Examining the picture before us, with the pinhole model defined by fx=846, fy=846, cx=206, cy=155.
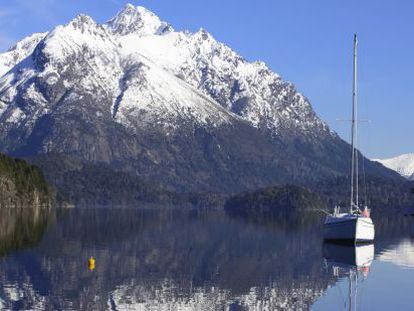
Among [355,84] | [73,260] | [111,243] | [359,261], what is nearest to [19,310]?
[73,260]

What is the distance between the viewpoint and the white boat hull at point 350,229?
431 feet

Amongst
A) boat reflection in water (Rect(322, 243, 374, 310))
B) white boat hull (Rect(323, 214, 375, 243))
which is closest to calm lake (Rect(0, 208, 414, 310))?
boat reflection in water (Rect(322, 243, 374, 310))

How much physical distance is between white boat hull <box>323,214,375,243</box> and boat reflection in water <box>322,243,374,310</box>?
1557 mm

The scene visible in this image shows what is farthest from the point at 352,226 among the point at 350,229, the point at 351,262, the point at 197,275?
the point at 197,275

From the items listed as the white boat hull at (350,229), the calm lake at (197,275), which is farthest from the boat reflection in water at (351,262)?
the white boat hull at (350,229)

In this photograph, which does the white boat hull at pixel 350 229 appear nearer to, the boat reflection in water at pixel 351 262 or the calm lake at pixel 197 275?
the boat reflection in water at pixel 351 262

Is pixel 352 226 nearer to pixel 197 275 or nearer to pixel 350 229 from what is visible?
pixel 350 229

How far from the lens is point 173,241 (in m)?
136

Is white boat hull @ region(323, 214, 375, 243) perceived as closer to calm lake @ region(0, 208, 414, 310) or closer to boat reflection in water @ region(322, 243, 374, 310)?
boat reflection in water @ region(322, 243, 374, 310)

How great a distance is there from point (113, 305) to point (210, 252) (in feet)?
165

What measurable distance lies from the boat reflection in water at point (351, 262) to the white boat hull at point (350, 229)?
156cm

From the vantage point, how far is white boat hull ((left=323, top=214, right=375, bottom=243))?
132m

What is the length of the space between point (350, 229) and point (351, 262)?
30062 millimetres

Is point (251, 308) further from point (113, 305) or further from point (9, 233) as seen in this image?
point (9, 233)
